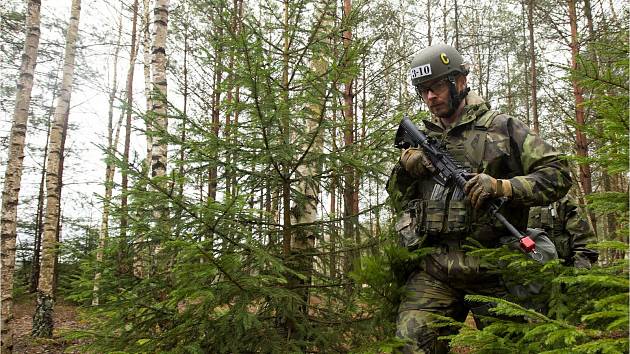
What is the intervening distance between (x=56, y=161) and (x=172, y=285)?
7843mm

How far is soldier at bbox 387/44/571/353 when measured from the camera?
2.40 m

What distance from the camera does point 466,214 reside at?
2.56 metres

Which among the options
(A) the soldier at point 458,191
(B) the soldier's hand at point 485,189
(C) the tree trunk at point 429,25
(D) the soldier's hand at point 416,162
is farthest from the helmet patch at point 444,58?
(C) the tree trunk at point 429,25

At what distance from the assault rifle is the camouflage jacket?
0.08 meters

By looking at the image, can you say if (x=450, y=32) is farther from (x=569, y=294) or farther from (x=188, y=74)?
(x=569, y=294)

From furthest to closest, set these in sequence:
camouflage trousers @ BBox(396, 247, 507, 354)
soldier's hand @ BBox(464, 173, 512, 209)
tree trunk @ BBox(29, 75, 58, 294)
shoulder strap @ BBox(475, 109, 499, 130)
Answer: tree trunk @ BBox(29, 75, 58, 294), shoulder strap @ BBox(475, 109, 499, 130), camouflage trousers @ BBox(396, 247, 507, 354), soldier's hand @ BBox(464, 173, 512, 209)

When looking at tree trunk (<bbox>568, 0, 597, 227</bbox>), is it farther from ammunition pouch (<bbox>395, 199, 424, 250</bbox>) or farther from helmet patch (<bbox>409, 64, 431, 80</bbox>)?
ammunition pouch (<bbox>395, 199, 424, 250</bbox>)

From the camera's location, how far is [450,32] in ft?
54.7

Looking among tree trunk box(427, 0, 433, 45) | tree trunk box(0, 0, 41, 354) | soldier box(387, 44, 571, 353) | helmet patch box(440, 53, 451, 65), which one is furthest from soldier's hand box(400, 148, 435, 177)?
tree trunk box(427, 0, 433, 45)

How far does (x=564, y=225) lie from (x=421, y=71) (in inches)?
142

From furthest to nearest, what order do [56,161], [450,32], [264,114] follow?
[450,32] → [56,161] → [264,114]

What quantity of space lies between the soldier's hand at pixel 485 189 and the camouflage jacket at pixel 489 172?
6 cm

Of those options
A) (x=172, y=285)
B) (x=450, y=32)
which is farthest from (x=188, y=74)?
(x=172, y=285)

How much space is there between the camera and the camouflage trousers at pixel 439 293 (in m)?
2.49
